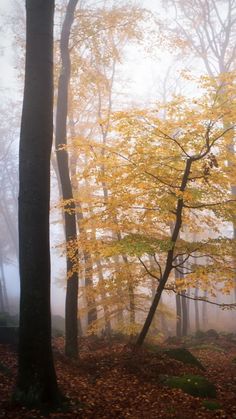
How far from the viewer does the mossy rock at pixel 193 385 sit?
23.9 ft

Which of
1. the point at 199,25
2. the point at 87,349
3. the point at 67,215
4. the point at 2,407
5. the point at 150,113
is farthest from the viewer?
the point at 199,25

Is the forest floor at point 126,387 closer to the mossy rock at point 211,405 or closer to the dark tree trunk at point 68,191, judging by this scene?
the mossy rock at point 211,405

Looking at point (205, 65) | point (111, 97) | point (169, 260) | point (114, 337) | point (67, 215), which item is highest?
point (205, 65)

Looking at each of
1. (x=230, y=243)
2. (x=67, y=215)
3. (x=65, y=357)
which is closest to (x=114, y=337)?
(x=65, y=357)

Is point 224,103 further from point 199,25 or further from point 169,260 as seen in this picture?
point 199,25

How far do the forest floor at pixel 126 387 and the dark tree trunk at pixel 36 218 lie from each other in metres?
0.54

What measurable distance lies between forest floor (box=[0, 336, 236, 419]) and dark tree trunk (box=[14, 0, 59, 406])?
54 centimetres

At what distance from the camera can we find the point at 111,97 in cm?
1714

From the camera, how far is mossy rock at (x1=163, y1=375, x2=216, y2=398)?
23.9ft

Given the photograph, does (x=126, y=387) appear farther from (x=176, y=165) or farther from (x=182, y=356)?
(x=176, y=165)

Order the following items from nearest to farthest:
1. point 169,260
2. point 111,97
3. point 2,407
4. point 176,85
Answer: point 2,407 → point 169,260 → point 111,97 → point 176,85

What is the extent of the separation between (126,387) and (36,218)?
436cm

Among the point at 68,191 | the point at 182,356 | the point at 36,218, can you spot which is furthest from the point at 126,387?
the point at 68,191

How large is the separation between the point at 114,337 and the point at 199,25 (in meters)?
16.1
